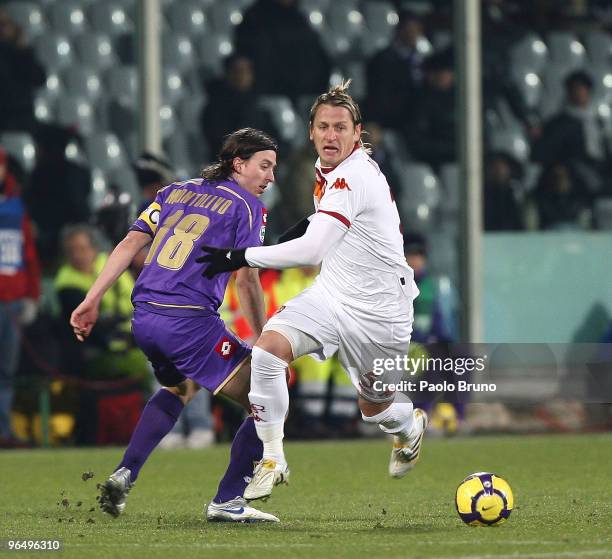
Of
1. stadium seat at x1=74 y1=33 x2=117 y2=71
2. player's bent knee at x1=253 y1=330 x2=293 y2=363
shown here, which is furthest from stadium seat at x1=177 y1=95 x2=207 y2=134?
player's bent knee at x1=253 y1=330 x2=293 y2=363

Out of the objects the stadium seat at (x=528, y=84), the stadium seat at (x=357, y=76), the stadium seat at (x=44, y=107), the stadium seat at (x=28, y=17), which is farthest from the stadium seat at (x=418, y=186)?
the stadium seat at (x=28, y=17)

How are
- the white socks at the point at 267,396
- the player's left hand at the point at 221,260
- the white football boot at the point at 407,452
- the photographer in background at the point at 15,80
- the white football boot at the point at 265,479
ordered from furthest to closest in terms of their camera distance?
the photographer in background at the point at 15,80
the white football boot at the point at 407,452
the white socks at the point at 267,396
the player's left hand at the point at 221,260
the white football boot at the point at 265,479

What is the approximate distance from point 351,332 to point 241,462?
31.3 inches

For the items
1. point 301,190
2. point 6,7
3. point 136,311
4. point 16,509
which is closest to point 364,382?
point 136,311

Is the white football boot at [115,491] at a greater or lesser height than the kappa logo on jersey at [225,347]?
lesser

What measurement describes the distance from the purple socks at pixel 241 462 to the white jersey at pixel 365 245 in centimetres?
77

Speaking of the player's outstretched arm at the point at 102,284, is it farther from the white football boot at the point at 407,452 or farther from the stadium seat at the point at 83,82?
the stadium seat at the point at 83,82

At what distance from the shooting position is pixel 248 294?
6.93m

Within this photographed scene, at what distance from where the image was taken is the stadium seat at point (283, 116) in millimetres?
15234

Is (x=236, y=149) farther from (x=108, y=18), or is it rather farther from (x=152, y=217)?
(x=108, y=18)

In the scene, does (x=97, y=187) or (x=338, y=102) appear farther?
(x=97, y=187)

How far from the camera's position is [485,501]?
6.40 metres

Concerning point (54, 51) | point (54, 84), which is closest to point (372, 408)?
point (54, 84)

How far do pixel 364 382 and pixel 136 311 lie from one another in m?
1.12
